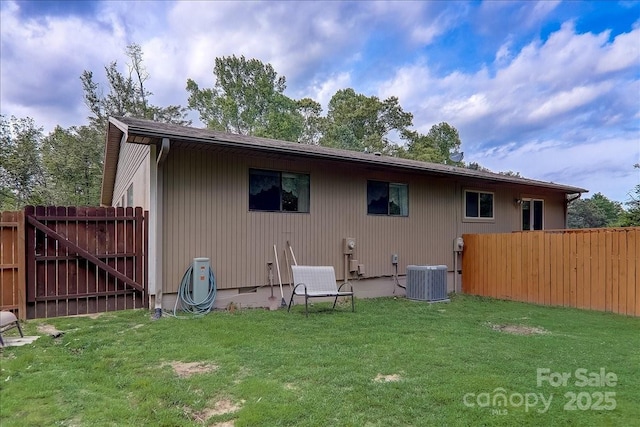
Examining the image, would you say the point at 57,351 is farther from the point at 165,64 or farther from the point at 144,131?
the point at 165,64

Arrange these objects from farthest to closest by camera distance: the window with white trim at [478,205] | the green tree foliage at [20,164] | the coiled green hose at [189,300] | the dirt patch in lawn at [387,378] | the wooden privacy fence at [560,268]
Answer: the green tree foliage at [20,164] < the window with white trim at [478,205] < the wooden privacy fence at [560,268] < the coiled green hose at [189,300] < the dirt patch in lawn at [387,378]

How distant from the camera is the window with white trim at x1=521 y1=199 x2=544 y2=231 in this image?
11766mm

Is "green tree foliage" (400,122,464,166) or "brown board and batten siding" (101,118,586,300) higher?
"green tree foliage" (400,122,464,166)

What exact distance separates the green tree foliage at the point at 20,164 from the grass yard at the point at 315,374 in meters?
15.5

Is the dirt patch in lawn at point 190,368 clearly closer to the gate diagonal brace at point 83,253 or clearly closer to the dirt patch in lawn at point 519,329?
the gate diagonal brace at point 83,253

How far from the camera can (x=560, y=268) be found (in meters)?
7.84

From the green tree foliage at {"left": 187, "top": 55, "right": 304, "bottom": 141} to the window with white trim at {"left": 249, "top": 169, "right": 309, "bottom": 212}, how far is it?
1852 centimetres

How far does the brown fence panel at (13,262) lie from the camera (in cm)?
521

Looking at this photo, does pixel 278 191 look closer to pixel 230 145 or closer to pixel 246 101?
pixel 230 145

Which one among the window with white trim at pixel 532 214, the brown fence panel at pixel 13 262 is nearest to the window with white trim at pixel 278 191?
the brown fence panel at pixel 13 262

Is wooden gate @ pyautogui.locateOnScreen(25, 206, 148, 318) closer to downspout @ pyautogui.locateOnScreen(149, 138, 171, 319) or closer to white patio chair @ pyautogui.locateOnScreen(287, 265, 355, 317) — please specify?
downspout @ pyautogui.locateOnScreen(149, 138, 171, 319)

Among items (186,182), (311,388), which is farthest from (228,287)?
(311,388)

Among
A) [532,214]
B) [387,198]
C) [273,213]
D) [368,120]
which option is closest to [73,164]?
[273,213]

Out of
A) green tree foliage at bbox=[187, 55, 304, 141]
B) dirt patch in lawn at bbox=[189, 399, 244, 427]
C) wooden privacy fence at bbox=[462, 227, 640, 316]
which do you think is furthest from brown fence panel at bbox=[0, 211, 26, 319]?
green tree foliage at bbox=[187, 55, 304, 141]
